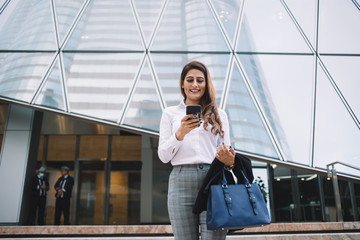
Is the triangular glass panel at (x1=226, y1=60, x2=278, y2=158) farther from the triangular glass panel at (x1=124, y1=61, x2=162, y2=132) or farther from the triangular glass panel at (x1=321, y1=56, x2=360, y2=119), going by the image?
the triangular glass panel at (x1=321, y1=56, x2=360, y2=119)

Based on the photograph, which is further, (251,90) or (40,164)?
(40,164)

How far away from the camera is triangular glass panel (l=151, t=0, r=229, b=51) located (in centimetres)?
732

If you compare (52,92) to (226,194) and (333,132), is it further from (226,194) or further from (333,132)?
(333,132)

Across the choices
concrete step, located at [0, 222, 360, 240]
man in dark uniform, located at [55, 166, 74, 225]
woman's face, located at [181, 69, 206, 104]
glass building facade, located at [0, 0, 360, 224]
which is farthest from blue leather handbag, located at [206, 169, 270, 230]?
man in dark uniform, located at [55, 166, 74, 225]

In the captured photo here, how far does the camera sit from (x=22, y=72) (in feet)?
23.1

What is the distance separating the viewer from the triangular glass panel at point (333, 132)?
5996 millimetres

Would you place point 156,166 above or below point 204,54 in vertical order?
below

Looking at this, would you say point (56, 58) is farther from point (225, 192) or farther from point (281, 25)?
point (225, 192)

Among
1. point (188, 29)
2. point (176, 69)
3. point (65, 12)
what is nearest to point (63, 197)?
point (176, 69)

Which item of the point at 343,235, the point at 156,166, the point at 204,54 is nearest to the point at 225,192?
the point at 343,235

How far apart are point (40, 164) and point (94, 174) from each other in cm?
220

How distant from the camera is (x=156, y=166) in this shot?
11.6 m

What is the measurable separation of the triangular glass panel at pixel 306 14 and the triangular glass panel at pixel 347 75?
2.58 feet

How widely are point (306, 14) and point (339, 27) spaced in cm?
97
